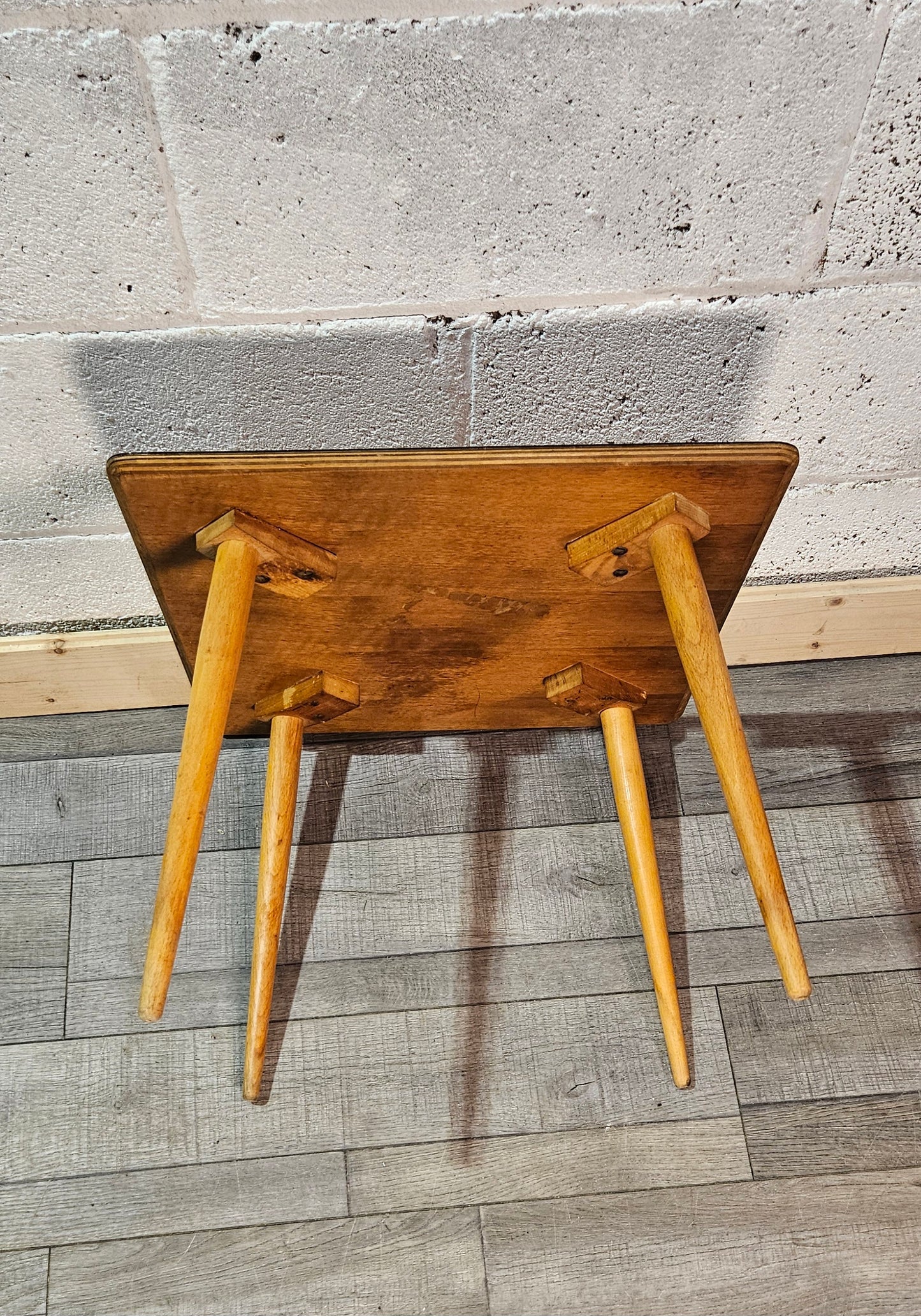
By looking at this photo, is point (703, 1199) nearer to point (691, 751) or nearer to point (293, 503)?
point (691, 751)

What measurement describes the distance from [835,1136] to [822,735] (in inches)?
19.0

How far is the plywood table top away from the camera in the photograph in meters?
0.72

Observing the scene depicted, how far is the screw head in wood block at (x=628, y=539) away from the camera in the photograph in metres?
0.74

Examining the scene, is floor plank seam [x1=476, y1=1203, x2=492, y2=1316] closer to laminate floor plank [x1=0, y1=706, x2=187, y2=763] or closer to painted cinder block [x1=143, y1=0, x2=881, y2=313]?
laminate floor plank [x1=0, y1=706, x2=187, y2=763]

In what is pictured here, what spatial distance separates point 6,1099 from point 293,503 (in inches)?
30.4

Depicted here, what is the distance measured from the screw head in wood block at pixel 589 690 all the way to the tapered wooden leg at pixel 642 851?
2 centimetres

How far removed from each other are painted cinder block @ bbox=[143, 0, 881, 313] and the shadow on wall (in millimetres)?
37

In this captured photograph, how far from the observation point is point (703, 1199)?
41.3 inches

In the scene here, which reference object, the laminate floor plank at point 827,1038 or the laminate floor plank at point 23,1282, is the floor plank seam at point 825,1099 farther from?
the laminate floor plank at point 23,1282

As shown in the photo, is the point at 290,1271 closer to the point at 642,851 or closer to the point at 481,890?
the point at 481,890

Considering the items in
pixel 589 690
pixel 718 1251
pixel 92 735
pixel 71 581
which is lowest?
pixel 718 1251

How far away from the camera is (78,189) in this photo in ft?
2.63

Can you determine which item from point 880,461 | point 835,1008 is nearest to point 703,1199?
point 835,1008

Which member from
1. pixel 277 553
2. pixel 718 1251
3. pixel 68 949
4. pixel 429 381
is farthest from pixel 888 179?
pixel 68 949
